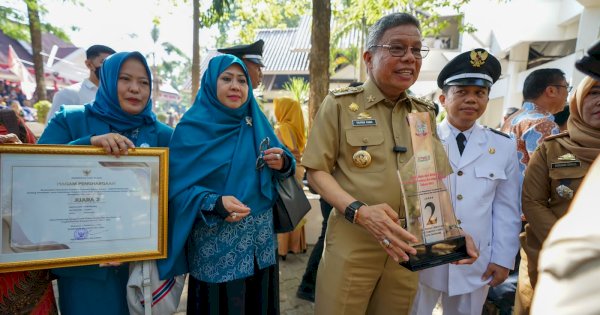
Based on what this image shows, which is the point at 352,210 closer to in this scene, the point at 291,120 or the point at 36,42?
the point at 291,120

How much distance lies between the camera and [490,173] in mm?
Result: 2068

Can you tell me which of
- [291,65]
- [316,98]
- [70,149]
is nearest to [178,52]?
[291,65]

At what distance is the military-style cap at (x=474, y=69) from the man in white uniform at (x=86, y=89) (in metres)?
3.44

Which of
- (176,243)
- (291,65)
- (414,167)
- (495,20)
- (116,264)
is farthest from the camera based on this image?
(291,65)

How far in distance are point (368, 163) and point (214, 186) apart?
92cm

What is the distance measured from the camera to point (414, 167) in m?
1.50

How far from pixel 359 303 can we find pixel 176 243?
1096 mm

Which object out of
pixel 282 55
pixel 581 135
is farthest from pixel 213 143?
pixel 282 55

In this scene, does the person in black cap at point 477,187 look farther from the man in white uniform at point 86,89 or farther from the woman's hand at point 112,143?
the man in white uniform at point 86,89

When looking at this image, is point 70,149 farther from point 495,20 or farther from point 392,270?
point 495,20

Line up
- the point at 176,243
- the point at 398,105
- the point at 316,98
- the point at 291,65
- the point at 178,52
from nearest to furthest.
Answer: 1. the point at 176,243
2. the point at 398,105
3. the point at 316,98
4. the point at 291,65
5. the point at 178,52

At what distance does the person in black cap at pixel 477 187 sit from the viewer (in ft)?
6.75

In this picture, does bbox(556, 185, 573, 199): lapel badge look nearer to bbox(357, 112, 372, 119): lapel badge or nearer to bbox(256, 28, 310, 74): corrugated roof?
bbox(357, 112, 372, 119): lapel badge

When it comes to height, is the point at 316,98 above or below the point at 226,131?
above
